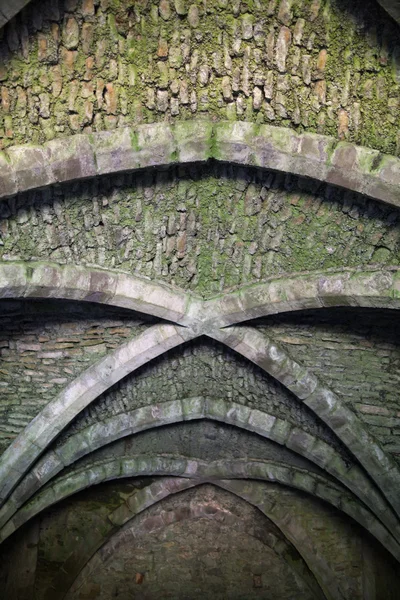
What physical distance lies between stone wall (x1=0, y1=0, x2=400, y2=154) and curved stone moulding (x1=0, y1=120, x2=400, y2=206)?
2.9 inches

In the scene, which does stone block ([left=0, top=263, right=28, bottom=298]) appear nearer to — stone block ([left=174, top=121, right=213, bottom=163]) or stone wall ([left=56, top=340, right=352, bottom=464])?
stone block ([left=174, top=121, right=213, bottom=163])

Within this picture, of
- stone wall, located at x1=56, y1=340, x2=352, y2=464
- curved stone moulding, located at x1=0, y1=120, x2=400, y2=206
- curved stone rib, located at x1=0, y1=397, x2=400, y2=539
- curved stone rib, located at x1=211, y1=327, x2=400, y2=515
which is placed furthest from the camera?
curved stone rib, located at x1=0, y1=397, x2=400, y2=539

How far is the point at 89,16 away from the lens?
4.07 metres

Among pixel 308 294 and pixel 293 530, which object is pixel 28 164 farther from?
pixel 293 530

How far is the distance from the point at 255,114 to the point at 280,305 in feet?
5.34

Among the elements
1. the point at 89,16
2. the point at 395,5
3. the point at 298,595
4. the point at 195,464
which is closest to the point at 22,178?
the point at 89,16

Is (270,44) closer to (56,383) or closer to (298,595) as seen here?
(56,383)

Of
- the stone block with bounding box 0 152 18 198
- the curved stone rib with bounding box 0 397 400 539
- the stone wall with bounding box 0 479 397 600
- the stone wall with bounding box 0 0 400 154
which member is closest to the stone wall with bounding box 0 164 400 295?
the stone block with bounding box 0 152 18 198

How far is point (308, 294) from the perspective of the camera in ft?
18.0

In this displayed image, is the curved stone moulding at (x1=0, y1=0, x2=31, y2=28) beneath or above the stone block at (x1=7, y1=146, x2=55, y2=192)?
above

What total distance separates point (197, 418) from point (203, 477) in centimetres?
141

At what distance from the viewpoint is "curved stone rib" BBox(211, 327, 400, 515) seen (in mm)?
6230

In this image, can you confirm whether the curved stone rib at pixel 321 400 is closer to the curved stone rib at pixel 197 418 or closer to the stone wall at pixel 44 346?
the curved stone rib at pixel 197 418

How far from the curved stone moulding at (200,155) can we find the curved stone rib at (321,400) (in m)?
1.94
